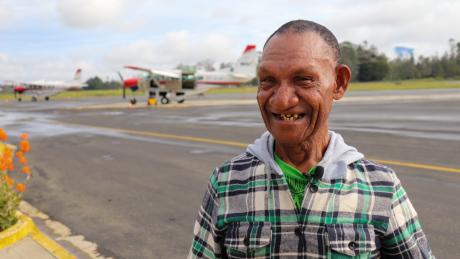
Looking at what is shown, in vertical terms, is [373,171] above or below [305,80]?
below

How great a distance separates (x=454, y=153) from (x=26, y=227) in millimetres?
8531

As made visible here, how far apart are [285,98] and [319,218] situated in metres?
0.43

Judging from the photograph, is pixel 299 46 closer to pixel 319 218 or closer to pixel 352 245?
pixel 319 218

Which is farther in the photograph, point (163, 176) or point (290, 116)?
point (163, 176)

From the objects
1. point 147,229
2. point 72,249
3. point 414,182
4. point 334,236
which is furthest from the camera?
point 414,182

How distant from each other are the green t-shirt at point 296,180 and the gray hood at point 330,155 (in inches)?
2.0

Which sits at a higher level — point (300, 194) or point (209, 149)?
point (300, 194)

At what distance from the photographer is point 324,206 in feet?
4.67

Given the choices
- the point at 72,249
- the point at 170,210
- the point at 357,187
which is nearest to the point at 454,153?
the point at 170,210

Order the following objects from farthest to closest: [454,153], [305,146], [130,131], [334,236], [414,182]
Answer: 1. [130,131]
2. [454,153]
3. [414,182]
4. [305,146]
5. [334,236]

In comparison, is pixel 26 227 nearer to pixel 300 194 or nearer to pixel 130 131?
pixel 300 194

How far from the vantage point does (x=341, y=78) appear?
1.55 meters

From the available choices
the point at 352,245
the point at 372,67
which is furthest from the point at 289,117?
the point at 372,67

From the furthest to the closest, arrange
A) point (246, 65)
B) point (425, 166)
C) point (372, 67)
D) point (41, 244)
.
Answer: point (372, 67), point (246, 65), point (425, 166), point (41, 244)
